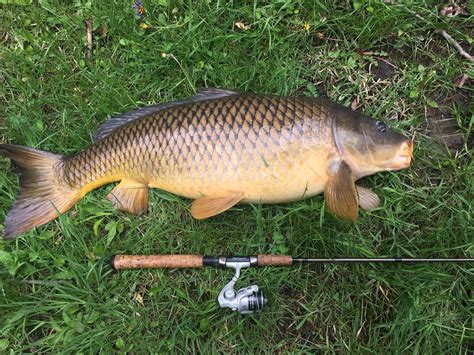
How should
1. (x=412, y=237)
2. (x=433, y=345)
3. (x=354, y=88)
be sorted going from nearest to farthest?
(x=433, y=345) → (x=412, y=237) → (x=354, y=88)

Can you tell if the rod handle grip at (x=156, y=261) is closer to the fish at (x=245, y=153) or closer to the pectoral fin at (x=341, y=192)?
the fish at (x=245, y=153)

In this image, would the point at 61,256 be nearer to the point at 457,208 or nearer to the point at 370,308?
the point at 370,308

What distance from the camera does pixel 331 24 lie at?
277cm

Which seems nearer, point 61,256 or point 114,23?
point 61,256

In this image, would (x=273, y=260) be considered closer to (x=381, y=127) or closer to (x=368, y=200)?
(x=368, y=200)

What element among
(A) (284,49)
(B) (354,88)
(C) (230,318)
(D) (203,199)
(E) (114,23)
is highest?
(E) (114,23)

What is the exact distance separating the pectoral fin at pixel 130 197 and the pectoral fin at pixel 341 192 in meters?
1.07

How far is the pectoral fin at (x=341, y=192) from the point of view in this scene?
2227mm

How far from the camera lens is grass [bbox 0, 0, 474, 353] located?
2.41m

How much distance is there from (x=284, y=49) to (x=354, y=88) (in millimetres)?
511

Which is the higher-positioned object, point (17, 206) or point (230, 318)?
point (17, 206)

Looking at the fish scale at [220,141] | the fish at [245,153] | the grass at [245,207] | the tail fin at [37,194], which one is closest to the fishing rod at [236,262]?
the grass at [245,207]

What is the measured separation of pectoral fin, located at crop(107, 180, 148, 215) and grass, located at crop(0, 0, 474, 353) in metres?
0.08

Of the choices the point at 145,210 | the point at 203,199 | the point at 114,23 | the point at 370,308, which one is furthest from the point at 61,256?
the point at 370,308
